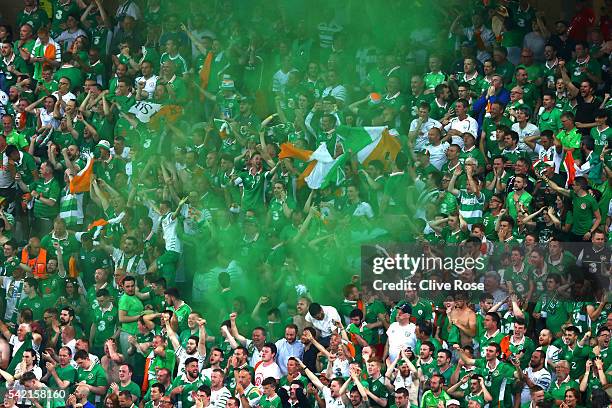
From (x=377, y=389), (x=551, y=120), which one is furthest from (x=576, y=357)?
(x=551, y=120)

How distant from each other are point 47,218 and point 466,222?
5033mm

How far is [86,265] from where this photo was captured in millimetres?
20562

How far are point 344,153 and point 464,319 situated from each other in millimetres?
Answer: 2996

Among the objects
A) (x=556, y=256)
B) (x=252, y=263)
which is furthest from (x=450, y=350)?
(x=252, y=263)

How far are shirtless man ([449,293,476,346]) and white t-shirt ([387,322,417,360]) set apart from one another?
42 centimetres

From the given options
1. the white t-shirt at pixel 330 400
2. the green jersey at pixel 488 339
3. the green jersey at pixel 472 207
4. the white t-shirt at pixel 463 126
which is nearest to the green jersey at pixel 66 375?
the white t-shirt at pixel 330 400

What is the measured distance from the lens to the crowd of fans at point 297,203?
1828 centimetres

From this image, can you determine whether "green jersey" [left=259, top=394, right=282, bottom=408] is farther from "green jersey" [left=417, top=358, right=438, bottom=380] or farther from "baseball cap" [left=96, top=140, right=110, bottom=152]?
"baseball cap" [left=96, top=140, right=110, bottom=152]

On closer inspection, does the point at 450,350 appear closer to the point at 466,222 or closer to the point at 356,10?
the point at 466,222

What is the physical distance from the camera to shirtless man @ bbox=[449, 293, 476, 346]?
1842 cm

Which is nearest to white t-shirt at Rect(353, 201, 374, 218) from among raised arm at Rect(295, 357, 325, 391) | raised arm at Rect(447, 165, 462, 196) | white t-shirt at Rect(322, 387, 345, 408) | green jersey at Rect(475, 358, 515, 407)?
raised arm at Rect(447, 165, 462, 196)

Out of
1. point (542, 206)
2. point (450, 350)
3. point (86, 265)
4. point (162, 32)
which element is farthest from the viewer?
point (162, 32)

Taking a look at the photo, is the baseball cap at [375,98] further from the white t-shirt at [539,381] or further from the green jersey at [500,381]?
the white t-shirt at [539,381]

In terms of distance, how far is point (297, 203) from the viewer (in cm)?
2058
